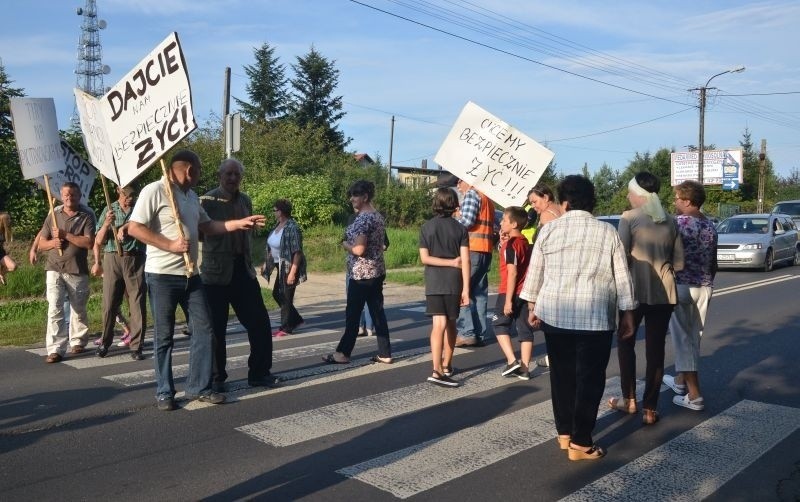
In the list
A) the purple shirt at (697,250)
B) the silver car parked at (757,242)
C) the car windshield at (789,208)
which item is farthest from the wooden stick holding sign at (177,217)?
the car windshield at (789,208)

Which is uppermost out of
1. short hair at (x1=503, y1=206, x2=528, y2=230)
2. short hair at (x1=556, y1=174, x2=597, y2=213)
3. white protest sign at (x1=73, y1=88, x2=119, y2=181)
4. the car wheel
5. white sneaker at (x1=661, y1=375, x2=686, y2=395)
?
white protest sign at (x1=73, y1=88, x2=119, y2=181)

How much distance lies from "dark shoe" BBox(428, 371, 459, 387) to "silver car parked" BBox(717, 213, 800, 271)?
1558 centimetres

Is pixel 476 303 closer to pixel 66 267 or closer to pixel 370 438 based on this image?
pixel 370 438

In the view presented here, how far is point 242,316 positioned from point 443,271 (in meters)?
1.84

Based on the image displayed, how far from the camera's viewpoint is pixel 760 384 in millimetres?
7309

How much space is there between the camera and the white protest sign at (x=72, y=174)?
900cm

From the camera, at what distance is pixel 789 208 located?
29.0 meters

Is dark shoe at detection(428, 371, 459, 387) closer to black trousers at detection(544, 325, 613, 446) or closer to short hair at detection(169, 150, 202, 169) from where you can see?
black trousers at detection(544, 325, 613, 446)

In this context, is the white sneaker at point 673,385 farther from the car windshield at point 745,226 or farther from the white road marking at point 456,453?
the car windshield at point 745,226

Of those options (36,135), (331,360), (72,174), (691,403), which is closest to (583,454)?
(691,403)

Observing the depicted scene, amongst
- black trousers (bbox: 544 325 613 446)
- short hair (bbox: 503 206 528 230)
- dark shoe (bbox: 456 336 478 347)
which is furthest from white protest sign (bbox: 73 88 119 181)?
black trousers (bbox: 544 325 613 446)

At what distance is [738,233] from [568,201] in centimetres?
1940

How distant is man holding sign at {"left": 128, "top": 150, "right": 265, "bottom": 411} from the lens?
233 inches

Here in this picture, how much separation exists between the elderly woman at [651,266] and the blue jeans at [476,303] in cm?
292
